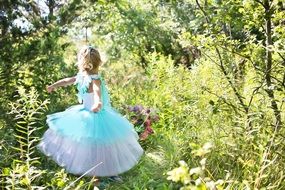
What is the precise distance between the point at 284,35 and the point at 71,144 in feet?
6.76

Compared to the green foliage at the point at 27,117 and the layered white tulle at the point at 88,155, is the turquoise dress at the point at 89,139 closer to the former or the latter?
the layered white tulle at the point at 88,155

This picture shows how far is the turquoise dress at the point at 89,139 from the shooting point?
4.33m

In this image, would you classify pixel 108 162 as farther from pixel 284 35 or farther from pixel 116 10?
pixel 116 10

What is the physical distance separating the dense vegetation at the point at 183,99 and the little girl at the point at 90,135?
0.15 m

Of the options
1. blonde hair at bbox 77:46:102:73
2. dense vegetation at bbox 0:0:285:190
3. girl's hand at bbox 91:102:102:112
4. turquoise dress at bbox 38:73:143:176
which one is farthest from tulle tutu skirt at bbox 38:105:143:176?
blonde hair at bbox 77:46:102:73

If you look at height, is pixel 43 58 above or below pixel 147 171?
above

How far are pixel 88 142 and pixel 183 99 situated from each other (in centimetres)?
223

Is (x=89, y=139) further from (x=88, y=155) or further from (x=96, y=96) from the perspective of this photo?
(x=96, y=96)

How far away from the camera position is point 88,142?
4.32 metres

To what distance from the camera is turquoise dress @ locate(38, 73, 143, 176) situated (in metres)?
4.33

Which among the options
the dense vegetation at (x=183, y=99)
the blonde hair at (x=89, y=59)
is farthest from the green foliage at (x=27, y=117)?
the blonde hair at (x=89, y=59)

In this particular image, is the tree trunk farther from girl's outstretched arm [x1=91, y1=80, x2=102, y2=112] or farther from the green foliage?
the green foliage

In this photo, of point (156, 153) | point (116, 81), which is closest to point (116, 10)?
→ point (116, 81)

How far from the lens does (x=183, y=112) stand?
586 cm
